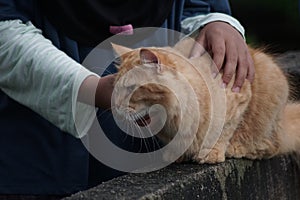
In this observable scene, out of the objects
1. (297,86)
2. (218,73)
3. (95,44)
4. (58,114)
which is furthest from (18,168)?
(297,86)

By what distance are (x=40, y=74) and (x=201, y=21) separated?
1.70 ft

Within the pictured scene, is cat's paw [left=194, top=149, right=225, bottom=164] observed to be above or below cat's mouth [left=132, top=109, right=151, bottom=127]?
below

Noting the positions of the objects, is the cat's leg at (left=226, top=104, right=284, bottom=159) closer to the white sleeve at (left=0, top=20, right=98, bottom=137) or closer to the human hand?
the human hand

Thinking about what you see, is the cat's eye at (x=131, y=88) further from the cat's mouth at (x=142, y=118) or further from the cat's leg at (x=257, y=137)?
the cat's leg at (x=257, y=137)

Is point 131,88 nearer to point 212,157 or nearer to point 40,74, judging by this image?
point 40,74

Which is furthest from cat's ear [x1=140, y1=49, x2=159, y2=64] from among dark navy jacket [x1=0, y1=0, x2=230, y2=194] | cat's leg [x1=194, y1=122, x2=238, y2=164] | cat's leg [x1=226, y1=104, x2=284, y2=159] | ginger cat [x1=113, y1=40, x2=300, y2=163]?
cat's leg [x1=226, y1=104, x2=284, y2=159]

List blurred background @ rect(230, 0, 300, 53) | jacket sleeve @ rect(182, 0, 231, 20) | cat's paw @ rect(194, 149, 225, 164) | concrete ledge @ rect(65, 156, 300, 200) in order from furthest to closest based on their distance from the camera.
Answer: blurred background @ rect(230, 0, 300, 53), jacket sleeve @ rect(182, 0, 231, 20), cat's paw @ rect(194, 149, 225, 164), concrete ledge @ rect(65, 156, 300, 200)

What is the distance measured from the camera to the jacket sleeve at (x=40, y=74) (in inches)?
69.6

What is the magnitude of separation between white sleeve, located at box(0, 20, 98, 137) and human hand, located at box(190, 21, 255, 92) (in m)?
0.38

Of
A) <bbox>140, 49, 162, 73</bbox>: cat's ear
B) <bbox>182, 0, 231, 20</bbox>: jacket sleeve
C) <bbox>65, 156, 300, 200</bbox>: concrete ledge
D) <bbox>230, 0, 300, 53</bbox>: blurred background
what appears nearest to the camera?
<bbox>65, 156, 300, 200</bbox>: concrete ledge

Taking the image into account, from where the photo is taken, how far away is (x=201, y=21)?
6.86 ft

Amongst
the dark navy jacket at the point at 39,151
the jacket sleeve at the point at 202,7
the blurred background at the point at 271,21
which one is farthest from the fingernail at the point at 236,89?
the blurred background at the point at 271,21

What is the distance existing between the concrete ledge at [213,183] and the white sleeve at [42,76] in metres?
0.18

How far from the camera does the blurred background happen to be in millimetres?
4062
